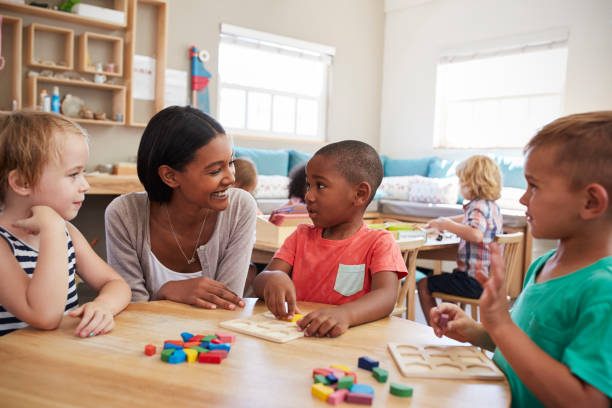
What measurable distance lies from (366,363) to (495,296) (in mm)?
222

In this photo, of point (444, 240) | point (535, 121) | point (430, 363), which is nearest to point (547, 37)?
point (535, 121)

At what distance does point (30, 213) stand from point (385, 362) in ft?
2.66

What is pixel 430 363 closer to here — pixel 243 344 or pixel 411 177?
pixel 243 344

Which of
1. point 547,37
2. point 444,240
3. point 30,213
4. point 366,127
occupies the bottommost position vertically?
point 444,240

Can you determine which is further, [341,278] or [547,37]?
[547,37]

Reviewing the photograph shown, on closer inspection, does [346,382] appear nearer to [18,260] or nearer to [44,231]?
[44,231]

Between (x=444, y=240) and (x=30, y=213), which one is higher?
(x=30, y=213)

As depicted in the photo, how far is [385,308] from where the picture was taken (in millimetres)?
1100

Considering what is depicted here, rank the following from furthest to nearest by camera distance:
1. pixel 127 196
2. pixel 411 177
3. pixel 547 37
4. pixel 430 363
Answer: pixel 411 177
pixel 547 37
pixel 127 196
pixel 430 363

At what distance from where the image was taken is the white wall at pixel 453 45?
203 inches

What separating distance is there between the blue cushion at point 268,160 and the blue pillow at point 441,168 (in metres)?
1.76

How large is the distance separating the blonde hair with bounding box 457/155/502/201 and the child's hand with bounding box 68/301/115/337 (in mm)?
2420

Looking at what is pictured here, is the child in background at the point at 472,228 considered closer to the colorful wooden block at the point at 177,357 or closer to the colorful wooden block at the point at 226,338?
the colorful wooden block at the point at 226,338

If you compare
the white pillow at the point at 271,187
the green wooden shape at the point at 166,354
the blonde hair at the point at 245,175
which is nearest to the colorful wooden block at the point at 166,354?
the green wooden shape at the point at 166,354
